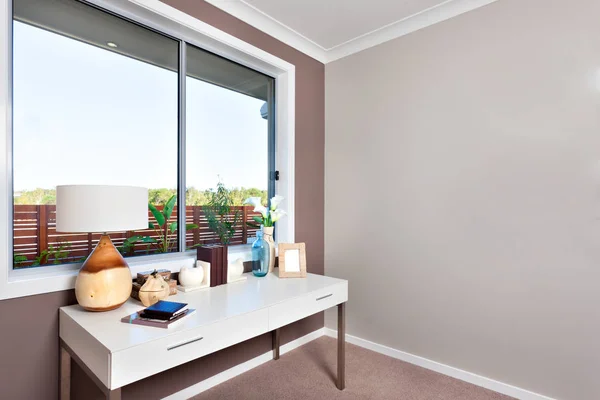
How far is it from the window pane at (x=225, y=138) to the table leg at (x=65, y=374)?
0.86 meters

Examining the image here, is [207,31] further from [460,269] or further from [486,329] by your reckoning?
Answer: [486,329]

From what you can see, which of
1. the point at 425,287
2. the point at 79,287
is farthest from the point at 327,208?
the point at 79,287

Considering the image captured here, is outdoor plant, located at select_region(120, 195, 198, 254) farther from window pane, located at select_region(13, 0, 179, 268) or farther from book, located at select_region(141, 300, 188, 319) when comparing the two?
book, located at select_region(141, 300, 188, 319)

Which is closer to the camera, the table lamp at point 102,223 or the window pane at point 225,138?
the table lamp at point 102,223

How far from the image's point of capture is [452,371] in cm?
226

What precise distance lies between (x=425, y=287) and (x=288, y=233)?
1.09 m

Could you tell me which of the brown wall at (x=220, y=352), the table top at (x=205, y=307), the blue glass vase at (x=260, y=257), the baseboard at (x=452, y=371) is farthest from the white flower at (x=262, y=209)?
the baseboard at (x=452, y=371)

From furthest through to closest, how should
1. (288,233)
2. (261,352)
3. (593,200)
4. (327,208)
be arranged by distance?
(327,208) < (288,233) < (261,352) < (593,200)

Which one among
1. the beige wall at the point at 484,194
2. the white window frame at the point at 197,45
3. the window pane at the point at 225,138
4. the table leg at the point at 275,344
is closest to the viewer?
the white window frame at the point at 197,45

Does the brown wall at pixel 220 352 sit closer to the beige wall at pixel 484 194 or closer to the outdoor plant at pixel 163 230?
the beige wall at pixel 484 194

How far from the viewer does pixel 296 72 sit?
9.07ft

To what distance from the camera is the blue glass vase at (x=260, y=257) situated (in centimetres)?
221

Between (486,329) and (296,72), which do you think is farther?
(296,72)

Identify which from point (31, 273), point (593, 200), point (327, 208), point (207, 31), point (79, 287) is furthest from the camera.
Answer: point (327, 208)
